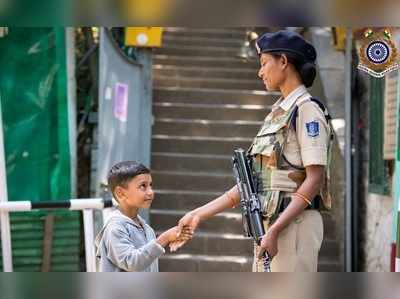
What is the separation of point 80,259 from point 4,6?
4211mm

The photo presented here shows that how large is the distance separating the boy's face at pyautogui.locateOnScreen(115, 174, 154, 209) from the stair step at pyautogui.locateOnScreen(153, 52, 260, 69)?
5.98 meters

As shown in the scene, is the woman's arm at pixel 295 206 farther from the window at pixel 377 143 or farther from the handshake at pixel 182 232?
the window at pixel 377 143

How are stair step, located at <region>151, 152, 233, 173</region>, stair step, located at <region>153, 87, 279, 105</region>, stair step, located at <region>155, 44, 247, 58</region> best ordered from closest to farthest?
stair step, located at <region>151, 152, 233, 173</region> → stair step, located at <region>153, 87, 279, 105</region> → stair step, located at <region>155, 44, 247, 58</region>

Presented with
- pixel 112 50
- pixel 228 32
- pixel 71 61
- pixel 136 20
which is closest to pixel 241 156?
pixel 136 20

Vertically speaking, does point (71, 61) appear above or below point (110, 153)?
above

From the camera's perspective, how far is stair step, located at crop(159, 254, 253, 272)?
6.17 m

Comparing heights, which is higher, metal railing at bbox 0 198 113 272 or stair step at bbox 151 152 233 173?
stair step at bbox 151 152 233 173

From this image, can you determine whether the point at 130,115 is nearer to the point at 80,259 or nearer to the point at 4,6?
the point at 80,259

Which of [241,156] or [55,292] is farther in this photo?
[241,156]

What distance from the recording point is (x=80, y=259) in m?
5.52

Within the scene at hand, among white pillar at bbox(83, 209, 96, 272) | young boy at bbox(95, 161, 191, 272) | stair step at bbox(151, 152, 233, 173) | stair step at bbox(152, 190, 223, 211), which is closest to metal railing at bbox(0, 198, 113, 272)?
white pillar at bbox(83, 209, 96, 272)

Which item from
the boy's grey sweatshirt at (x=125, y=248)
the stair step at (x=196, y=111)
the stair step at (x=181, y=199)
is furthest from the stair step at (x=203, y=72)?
the boy's grey sweatshirt at (x=125, y=248)

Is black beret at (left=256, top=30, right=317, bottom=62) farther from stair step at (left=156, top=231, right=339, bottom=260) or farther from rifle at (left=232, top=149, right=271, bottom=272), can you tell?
stair step at (left=156, top=231, right=339, bottom=260)

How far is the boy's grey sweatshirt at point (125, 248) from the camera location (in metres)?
2.68
